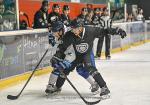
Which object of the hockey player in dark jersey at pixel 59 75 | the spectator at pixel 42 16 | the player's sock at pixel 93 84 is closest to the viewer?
the hockey player in dark jersey at pixel 59 75

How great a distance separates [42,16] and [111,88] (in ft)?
9.78

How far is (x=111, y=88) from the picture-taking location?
8.72 meters

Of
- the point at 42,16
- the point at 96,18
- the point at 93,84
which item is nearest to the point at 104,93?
the point at 93,84

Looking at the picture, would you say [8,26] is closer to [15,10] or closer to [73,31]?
[15,10]

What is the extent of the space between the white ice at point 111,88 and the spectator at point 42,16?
1.28 metres

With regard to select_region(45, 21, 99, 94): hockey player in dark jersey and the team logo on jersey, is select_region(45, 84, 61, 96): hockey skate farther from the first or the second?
the team logo on jersey

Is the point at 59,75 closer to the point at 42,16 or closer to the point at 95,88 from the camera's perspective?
the point at 95,88

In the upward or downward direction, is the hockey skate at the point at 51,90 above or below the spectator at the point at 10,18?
below

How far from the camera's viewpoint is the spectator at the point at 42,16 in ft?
35.9

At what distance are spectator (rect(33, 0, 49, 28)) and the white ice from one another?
128 cm

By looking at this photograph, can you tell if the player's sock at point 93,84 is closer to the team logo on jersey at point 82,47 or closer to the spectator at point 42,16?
the team logo on jersey at point 82,47

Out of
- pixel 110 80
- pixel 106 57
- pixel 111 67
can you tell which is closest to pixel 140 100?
pixel 110 80

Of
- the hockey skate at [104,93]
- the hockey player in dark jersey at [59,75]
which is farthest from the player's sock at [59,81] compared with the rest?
the hockey skate at [104,93]

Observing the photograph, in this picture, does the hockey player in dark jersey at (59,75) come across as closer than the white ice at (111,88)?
No
